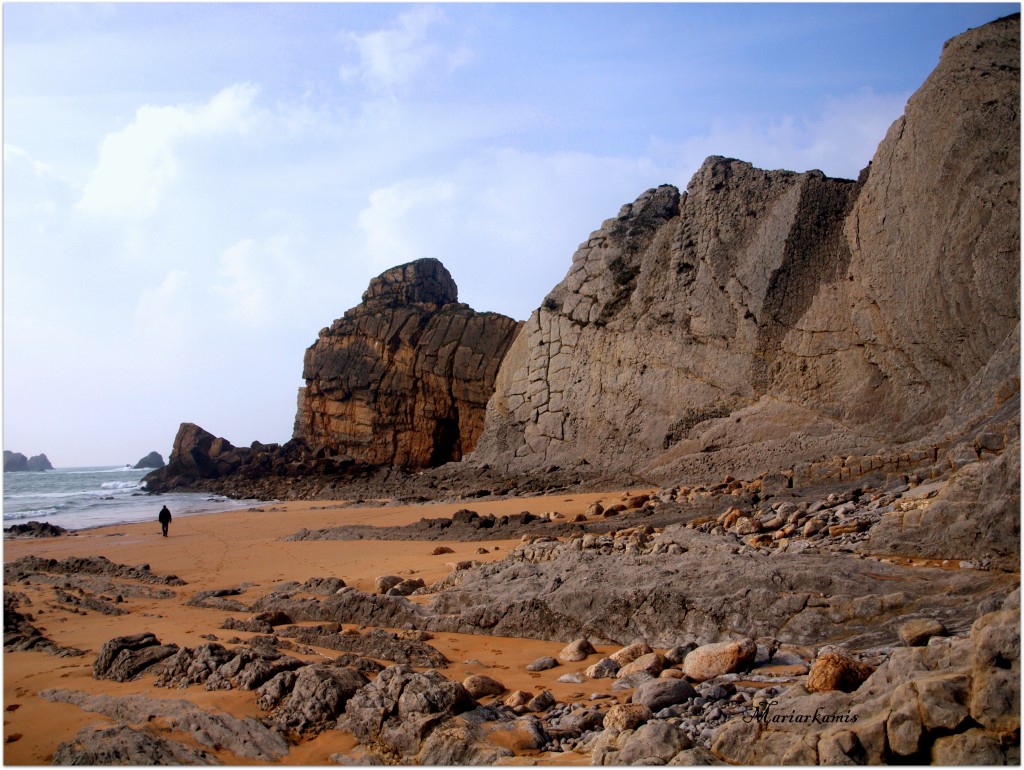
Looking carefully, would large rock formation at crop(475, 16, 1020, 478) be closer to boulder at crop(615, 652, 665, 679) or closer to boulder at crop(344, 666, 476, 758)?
boulder at crop(615, 652, 665, 679)

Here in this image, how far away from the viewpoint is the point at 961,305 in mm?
10188

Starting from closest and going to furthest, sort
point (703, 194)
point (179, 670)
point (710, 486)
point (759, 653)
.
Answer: point (759, 653) < point (179, 670) < point (710, 486) < point (703, 194)

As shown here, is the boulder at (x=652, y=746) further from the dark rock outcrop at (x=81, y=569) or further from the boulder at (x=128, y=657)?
the dark rock outcrop at (x=81, y=569)

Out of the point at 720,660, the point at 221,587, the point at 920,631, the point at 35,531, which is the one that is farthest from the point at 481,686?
the point at 35,531

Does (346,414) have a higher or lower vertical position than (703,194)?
lower

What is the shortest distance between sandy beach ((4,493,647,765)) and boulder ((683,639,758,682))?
455 millimetres

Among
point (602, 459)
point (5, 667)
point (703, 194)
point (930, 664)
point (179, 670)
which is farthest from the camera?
point (602, 459)

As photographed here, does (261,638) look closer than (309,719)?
No

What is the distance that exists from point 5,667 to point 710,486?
955 centimetres

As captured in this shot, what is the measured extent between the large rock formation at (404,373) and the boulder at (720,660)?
2222 cm

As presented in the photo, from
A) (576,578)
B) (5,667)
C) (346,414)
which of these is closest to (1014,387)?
(576,578)

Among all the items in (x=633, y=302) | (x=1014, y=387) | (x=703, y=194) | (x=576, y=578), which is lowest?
(x=576, y=578)

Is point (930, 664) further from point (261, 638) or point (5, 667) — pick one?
point (5, 667)

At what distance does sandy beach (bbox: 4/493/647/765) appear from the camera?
4.01 metres
